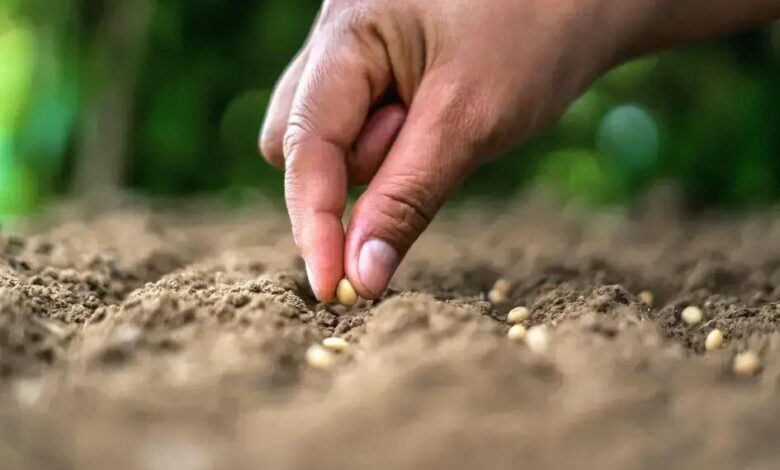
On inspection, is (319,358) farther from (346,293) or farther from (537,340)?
(346,293)

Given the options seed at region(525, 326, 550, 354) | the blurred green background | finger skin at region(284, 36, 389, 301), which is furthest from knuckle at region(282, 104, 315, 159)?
the blurred green background

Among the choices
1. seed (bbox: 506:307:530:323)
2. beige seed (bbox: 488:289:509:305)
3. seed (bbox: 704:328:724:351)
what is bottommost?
beige seed (bbox: 488:289:509:305)

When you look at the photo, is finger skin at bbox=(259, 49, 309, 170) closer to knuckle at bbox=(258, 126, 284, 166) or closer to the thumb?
knuckle at bbox=(258, 126, 284, 166)

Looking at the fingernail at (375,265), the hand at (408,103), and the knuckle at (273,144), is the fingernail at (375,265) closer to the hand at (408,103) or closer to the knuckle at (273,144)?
the hand at (408,103)

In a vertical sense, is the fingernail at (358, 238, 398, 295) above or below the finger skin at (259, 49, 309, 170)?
below

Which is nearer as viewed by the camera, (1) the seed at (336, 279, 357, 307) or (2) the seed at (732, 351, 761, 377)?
(2) the seed at (732, 351, 761, 377)

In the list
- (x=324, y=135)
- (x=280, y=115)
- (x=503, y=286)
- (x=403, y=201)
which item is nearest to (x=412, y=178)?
(x=403, y=201)

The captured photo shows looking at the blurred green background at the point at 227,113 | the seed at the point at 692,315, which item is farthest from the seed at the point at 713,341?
the blurred green background at the point at 227,113

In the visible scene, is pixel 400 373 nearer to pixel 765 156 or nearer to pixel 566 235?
pixel 566 235
